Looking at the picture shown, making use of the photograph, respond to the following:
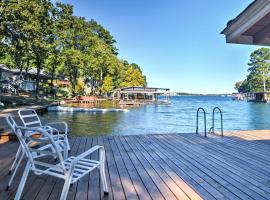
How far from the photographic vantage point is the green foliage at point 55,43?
1645 centimetres

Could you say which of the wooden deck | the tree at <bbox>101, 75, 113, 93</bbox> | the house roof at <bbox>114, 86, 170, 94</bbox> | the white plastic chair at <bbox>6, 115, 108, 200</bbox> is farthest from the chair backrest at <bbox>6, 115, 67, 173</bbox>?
the tree at <bbox>101, 75, 113, 93</bbox>

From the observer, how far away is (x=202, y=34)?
30859 millimetres

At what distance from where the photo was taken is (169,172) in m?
3.40

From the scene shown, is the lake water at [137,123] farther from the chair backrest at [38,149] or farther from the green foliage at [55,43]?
the chair backrest at [38,149]

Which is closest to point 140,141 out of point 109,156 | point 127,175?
point 109,156

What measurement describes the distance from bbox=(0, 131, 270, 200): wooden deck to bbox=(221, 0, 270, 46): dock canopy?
6.36 feet

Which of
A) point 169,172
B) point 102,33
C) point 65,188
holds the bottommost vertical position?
point 169,172

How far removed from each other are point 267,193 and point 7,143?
5026mm

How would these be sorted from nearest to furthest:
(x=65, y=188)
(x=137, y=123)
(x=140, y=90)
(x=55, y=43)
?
1. (x=65, y=188)
2. (x=137, y=123)
3. (x=55, y=43)
4. (x=140, y=90)

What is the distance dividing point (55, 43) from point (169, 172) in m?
26.7

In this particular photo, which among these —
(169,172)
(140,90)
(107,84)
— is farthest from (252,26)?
(107,84)

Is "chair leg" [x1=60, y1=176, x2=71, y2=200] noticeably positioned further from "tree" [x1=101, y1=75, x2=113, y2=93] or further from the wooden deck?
"tree" [x1=101, y1=75, x2=113, y2=93]

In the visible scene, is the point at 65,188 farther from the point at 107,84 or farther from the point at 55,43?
the point at 107,84

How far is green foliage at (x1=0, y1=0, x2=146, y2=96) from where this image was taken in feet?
54.0
